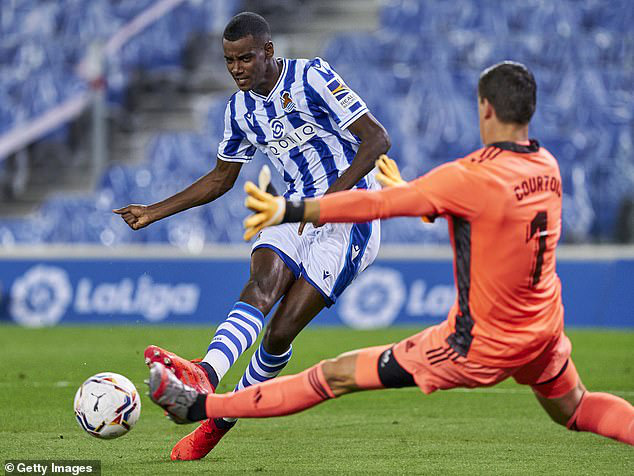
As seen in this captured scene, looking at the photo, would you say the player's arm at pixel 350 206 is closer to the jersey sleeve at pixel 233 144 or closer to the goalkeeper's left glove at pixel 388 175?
the goalkeeper's left glove at pixel 388 175

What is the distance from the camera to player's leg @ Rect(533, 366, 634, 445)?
15.0ft

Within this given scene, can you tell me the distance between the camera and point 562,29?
18.7 metres

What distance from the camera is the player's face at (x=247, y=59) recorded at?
19.1 ft

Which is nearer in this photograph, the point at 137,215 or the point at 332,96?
the point at 332,96

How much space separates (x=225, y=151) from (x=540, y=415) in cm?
286

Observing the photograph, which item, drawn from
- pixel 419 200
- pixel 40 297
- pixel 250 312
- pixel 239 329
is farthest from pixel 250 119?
pixel 40 297

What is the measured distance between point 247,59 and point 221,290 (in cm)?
859

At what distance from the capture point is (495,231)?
13.9 feet

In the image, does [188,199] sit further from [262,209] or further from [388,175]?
[262,209]

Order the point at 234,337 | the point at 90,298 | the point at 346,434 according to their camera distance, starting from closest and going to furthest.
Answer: the point at 234,337 → the point at 346,434 → the point at 90,298

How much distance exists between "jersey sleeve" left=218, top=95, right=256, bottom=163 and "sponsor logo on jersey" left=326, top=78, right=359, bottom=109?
25.1 inches

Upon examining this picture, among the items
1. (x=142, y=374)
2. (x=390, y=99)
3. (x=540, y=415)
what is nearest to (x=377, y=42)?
(x=390, y=99)

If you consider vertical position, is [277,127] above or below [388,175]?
above

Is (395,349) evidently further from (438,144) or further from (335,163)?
(438,144)
